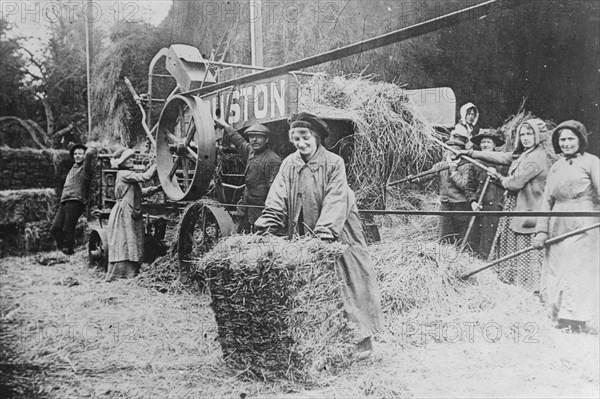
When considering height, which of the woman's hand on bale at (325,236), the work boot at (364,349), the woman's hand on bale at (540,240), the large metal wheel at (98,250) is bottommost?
the work boot at (364,349)

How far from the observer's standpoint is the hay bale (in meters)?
6.55

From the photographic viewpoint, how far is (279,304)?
9.32ft

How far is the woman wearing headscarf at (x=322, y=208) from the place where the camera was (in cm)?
327

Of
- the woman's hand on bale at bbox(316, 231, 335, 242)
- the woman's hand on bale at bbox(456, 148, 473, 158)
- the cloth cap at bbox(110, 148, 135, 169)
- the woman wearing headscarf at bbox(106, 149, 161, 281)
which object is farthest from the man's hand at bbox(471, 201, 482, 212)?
the cloth cap at bbox(110, 148, 135, 169)

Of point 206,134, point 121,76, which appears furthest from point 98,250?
point 206,134

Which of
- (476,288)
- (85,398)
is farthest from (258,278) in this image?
(476,288)

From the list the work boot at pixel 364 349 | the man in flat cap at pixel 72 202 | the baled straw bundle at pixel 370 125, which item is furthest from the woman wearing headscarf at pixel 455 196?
the man in flat cap at pixel 72 202

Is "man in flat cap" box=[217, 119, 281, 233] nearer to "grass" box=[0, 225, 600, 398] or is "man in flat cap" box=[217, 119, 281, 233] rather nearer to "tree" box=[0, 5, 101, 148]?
"grass" box=[0, 225, 600, 398]

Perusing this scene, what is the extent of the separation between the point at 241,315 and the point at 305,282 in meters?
0.46

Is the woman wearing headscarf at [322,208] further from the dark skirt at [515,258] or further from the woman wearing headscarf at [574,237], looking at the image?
the dark skirt at [515,258]

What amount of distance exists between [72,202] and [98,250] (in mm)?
823

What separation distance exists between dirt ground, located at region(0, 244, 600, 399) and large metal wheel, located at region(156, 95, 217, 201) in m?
1.22

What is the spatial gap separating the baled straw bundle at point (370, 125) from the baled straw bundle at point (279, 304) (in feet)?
5.00

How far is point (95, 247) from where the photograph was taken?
269 inches
